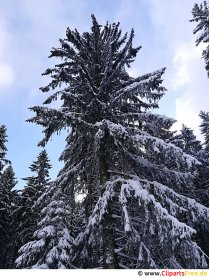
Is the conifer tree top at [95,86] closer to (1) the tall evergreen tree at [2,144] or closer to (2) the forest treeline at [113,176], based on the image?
(2) the forest treeline at [113,176]

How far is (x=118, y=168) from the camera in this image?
13070mm

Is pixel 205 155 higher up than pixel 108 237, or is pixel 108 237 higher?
pixel 205 155

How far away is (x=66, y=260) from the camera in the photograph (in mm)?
14297

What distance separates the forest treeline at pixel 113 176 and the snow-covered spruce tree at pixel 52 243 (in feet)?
0.16

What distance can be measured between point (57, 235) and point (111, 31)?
9887 mm

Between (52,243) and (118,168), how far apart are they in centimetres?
569

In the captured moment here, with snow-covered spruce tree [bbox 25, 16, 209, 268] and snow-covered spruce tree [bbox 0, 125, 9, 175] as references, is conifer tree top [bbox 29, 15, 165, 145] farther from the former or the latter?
snow-covered spruce tree [bbox 0, 125, 9, 175]

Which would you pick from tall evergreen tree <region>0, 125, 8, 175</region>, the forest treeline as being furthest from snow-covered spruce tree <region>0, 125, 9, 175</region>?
the forest treeline

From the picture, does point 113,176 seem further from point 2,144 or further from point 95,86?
point 2,144

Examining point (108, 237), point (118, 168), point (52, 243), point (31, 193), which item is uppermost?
point (31, 193)

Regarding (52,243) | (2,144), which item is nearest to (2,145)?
(2,144)

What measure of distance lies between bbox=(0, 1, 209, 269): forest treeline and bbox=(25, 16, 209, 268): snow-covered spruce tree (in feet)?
0.11

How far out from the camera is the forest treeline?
10.2 meters

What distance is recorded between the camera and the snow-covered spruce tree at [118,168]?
1010 centimetres
